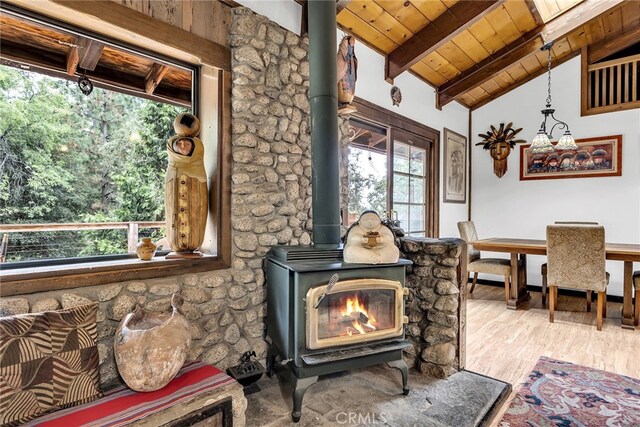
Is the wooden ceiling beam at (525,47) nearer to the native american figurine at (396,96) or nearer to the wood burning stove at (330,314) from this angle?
the native american figurine at (396,96)

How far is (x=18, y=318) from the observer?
1.30 metres

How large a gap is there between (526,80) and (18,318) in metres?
6.05

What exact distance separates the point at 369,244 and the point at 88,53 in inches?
76.9

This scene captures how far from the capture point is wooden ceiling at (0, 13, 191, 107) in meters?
1.75

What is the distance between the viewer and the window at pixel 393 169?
3383 millimetres

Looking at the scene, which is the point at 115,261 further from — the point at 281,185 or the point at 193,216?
the point at 281,185

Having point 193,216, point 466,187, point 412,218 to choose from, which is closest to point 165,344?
point 193,216

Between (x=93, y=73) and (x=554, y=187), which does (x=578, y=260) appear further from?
(x=93, y=73)

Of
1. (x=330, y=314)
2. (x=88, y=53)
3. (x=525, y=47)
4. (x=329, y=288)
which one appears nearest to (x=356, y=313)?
(x=330, y=314)

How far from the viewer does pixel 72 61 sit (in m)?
1.92

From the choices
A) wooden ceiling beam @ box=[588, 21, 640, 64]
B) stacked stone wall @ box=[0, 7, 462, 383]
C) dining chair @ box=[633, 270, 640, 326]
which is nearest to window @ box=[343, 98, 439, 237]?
stacked stone wall @ box=[0, 7, 462, 383]

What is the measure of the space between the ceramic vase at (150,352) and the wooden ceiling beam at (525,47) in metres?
4.23

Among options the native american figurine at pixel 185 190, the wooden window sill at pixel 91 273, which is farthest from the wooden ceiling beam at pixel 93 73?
the wooden window sill at pixel 91 273

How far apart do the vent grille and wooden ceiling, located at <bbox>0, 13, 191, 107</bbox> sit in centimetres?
140
